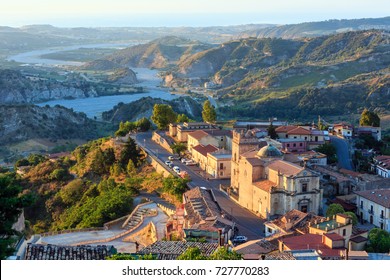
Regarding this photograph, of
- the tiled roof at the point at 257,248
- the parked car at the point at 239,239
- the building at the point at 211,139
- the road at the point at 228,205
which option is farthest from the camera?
the building at the point at 211,139

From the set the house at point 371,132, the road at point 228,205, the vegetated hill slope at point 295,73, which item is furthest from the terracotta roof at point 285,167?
the vegetated hill slope at point 295,73

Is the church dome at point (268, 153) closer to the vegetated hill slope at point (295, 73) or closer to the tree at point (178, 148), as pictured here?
the tree at point (178, 148)

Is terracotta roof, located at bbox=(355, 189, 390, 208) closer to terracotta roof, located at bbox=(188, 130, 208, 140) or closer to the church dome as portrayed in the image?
the church dome

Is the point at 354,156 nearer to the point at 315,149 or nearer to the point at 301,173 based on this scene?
the point at 315,149

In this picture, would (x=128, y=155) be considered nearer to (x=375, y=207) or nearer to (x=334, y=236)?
(x=375, y=207)

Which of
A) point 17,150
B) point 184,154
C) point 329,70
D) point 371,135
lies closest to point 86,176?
point 184,154

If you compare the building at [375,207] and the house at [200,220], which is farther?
the building at [375,207]

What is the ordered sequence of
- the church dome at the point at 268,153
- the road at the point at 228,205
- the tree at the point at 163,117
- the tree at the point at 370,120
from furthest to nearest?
1. the tree at the point at 163,117
2. the tree at the point at 370,120
3. the church dome at the point at 268,153
4. the road at the point at 228,205

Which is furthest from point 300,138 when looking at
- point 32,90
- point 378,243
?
point 32,90
